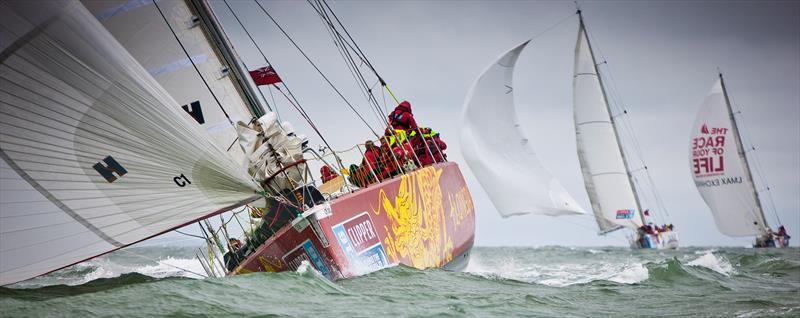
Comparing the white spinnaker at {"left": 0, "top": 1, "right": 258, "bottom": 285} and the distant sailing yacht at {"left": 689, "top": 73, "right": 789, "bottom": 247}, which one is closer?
the white spinnaker at {"left": 0, "top": 1, "right": 258, "bottom": 285}

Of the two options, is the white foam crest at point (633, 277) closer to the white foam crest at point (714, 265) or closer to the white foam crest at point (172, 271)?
Result: the white foam crest at point (714, 265)

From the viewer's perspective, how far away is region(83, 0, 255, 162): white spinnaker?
9.02m

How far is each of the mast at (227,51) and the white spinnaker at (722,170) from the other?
25000 mm

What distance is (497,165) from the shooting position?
16656mm

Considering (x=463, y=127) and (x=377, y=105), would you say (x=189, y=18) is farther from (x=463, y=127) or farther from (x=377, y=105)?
(x=463, y=127)

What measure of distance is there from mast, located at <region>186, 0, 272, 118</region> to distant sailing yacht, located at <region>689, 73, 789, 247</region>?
25000mm

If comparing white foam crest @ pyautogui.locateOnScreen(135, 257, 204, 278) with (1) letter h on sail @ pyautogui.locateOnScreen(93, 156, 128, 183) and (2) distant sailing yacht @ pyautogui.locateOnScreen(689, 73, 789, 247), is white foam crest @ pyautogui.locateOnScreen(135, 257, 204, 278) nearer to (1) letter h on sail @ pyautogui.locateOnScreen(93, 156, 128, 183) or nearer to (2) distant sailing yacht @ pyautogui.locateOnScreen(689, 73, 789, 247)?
(1) letter h on sail @ pyautogui.locateOnScreen(93, 156, 128, 183)

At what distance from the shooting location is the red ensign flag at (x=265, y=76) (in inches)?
385

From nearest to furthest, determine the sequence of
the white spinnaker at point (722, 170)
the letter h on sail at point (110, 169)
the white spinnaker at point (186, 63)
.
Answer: the letter h on sail at point (110, 169) < the white spinnaker at point (186, 63) < the white spinnaker at point (722, 170)

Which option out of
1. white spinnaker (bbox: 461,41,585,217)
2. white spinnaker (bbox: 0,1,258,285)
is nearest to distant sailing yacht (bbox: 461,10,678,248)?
white spinnaker (bbox: 461,41,585,217)

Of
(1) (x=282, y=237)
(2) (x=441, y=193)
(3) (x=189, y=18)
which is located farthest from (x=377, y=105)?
(1) (x=282, y=237)

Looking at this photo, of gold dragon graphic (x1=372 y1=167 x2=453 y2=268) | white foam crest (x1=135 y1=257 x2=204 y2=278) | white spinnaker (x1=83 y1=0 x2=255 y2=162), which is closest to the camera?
gold dragon graphic (x1=372 y1=167 x2=453 y2=268)

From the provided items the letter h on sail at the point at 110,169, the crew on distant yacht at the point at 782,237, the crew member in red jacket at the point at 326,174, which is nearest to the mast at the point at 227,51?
the crew member in red jacket at the point at 326,174

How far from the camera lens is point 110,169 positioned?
20.4ft
